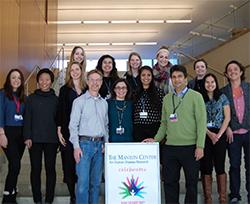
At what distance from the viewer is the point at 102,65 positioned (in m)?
4.32

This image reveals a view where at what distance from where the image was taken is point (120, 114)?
3.86 metres

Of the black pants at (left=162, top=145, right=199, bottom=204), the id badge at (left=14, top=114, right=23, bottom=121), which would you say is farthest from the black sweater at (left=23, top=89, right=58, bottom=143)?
the black pants at (left=162, top=145, right=199, bottom=204)

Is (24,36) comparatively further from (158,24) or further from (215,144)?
(158,24)

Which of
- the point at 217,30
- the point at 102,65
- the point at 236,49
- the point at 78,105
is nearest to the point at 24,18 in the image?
the point at 102,65

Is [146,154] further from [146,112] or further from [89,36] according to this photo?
[89,36]

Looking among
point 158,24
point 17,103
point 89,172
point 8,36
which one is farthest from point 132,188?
point 158,24

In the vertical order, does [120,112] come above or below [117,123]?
above

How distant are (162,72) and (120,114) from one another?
882mm

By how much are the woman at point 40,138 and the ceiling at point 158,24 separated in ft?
26.4

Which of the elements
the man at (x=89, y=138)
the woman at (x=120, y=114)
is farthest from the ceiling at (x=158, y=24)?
the man at (x=89, y=138)

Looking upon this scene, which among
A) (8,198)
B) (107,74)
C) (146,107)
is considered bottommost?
(8,198)

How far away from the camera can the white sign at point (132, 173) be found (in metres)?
3.50

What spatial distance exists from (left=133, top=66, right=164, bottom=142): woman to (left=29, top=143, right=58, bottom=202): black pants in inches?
37.1

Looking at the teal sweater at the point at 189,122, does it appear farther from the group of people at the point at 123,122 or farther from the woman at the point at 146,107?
the woman at the point at 146,107
